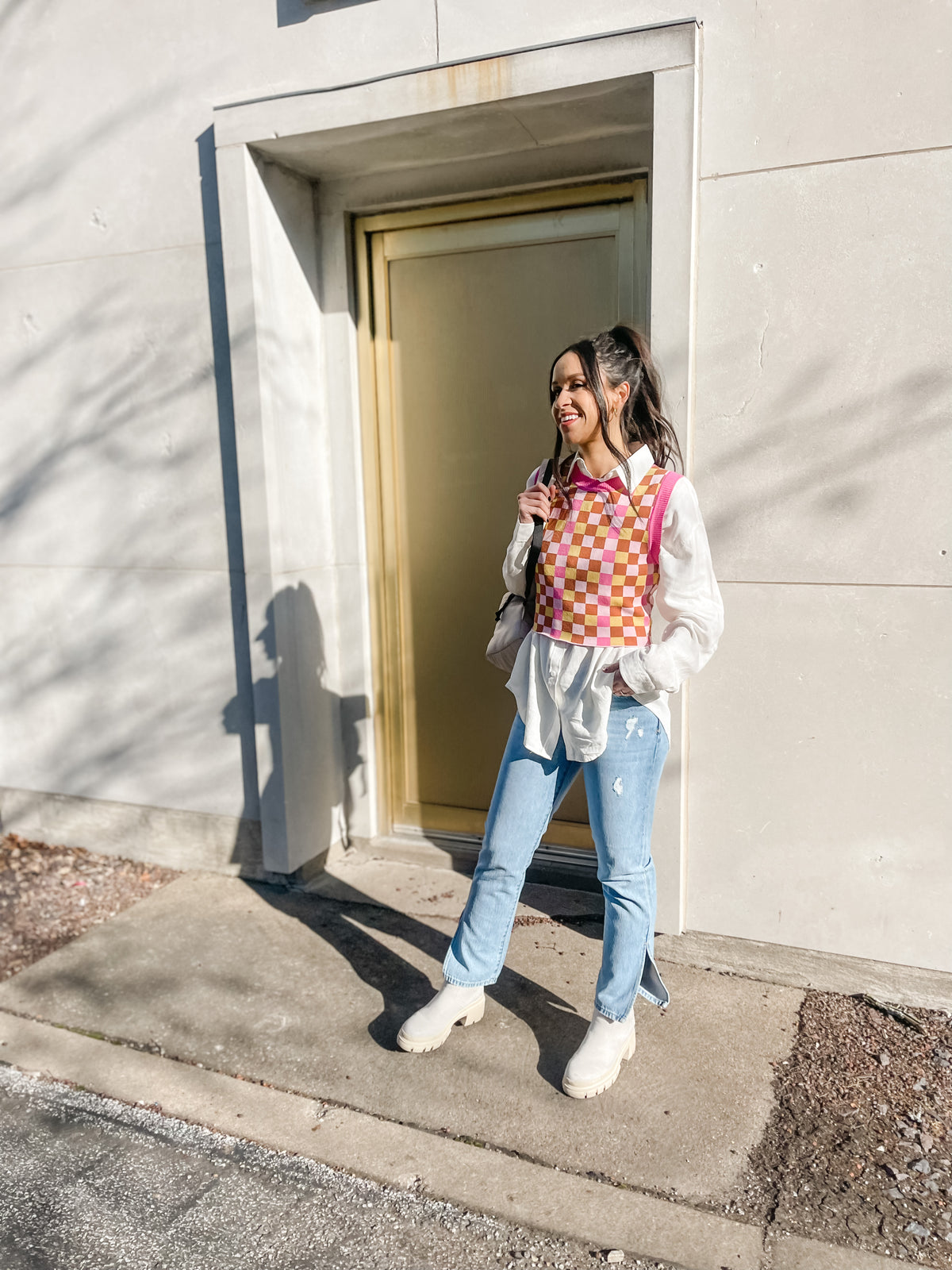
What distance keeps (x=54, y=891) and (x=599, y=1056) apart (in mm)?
2724

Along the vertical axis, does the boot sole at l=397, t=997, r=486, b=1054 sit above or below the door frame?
below

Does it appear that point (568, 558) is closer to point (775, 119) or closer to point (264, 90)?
point (775, 119)

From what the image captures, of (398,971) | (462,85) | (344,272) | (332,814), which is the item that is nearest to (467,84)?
(462,85)

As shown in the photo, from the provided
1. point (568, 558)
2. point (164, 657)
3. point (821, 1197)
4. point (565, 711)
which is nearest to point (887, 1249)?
point (821, 1197)

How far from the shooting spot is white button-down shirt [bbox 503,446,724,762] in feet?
8.80

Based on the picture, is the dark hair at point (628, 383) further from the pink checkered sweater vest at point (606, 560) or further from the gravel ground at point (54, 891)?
the gravel ground at point (54, 891)

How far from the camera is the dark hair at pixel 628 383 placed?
2.76m

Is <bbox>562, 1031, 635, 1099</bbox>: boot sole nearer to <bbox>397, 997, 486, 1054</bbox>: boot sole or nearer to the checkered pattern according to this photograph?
<bbox>397, 997, 486, 1054</bbox>: boot sole

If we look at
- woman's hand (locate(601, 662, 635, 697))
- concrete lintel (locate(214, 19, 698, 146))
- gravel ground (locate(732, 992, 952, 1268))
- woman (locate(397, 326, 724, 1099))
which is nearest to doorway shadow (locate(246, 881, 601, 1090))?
woman (locate(397, 326, 724, 1099))

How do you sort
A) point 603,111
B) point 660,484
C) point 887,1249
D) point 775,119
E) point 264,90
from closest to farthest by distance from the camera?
1. point 887,1249
2. point 660,484
3. point 775,119
4. point 603,111
5. point 264,90

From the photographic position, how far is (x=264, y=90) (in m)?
3.87

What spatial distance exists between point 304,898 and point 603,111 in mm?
3263

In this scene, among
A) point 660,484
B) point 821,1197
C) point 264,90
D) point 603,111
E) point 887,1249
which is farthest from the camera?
point 264,90

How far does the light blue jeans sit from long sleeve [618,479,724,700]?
19 cm
